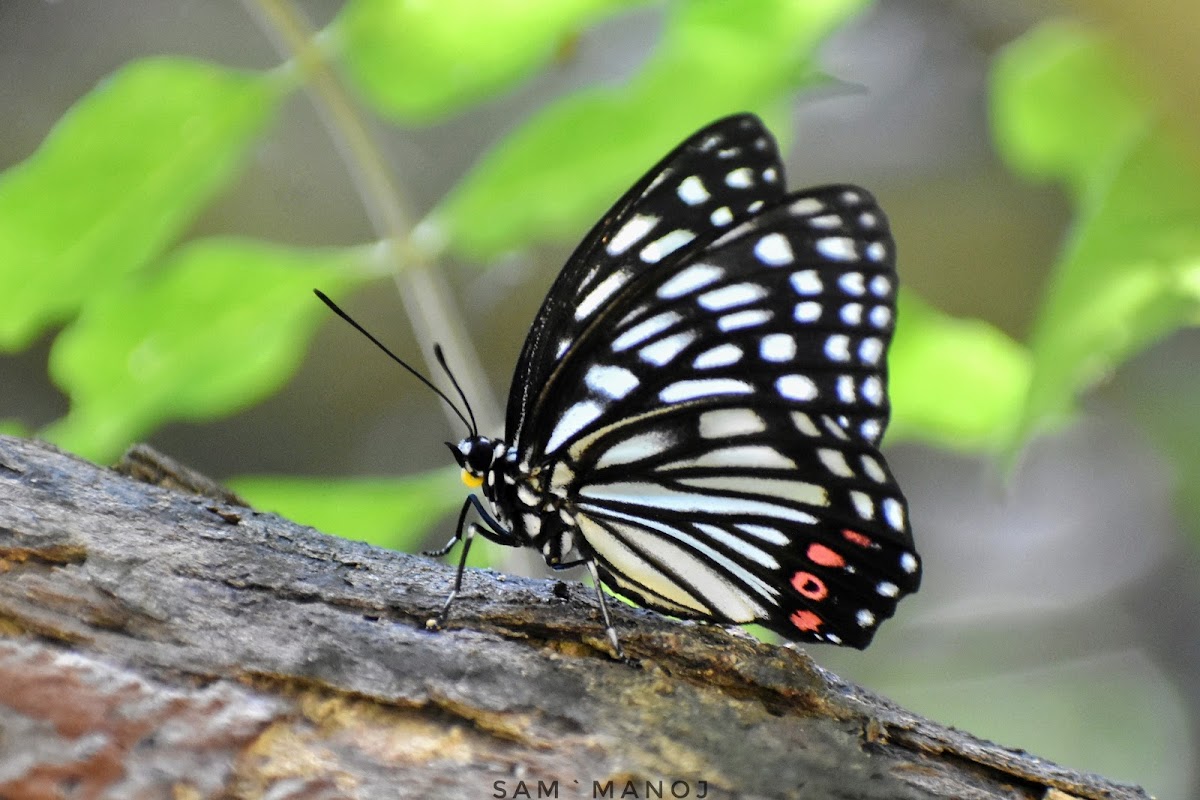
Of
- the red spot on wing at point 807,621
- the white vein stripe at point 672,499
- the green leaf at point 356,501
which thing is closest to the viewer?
the red spot on wing at point 807,621

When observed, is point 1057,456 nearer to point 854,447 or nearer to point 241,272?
point 854,447

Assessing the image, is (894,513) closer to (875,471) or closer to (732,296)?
(875,471)

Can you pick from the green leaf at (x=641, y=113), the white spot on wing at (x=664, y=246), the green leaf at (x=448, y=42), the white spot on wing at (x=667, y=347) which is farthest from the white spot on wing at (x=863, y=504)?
the green leaf at (x=448, y=42)

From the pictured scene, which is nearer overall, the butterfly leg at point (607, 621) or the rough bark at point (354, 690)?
the rough bark at point (354, 690)

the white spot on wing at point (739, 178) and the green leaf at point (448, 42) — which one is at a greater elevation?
the green leaf at point (448, 42)

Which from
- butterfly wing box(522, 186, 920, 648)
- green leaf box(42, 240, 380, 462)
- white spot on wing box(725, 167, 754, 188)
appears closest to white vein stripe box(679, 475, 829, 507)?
butterfly wing box(522, 186, 920, 648)

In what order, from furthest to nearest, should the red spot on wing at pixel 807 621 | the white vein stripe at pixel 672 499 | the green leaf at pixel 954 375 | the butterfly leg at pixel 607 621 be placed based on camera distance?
the green leaf at pixel 954 375
the white vein stripe at pixel 672 499
the red spot on wing at pixel 807 621
the butterfly leg at pixel 607 621

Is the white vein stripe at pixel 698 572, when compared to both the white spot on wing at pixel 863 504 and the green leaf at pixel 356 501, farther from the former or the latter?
the green leaf at pixel 356 501
